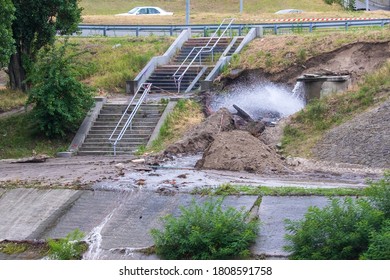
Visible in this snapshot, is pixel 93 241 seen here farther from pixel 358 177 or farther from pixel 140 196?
pixel 358 177

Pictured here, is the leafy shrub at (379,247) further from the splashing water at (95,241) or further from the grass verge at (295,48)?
the grass verge at (295,48)

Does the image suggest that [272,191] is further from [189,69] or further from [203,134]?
[189,69]

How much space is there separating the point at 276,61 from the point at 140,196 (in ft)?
51.1

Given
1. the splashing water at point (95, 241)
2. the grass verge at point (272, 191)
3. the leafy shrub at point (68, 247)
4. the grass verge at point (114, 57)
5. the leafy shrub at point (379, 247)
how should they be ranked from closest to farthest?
the leafy shrub at point (379, 247), the leafy shrub at point (68, 247), the splashing water at point (95, 241), the grass verge at point (272, 191), the grass verge at point (114, 57)

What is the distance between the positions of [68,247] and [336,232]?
562cm

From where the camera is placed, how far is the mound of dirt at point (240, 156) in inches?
965

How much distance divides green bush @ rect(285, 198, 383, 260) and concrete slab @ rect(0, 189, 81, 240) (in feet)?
21.6

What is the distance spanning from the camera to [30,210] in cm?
2138

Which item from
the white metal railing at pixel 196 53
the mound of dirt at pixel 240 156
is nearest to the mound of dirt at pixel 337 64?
the white metal railing at pixel 196 53

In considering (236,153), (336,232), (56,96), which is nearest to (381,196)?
(336,232)

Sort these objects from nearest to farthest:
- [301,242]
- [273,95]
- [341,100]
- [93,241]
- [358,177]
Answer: [301,242], [93,241], [358,177], [341,100], [273,95]

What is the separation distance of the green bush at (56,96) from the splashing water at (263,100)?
518cm

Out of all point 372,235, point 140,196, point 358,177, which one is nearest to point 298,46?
point 358,177

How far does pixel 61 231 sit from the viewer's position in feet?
65.2
